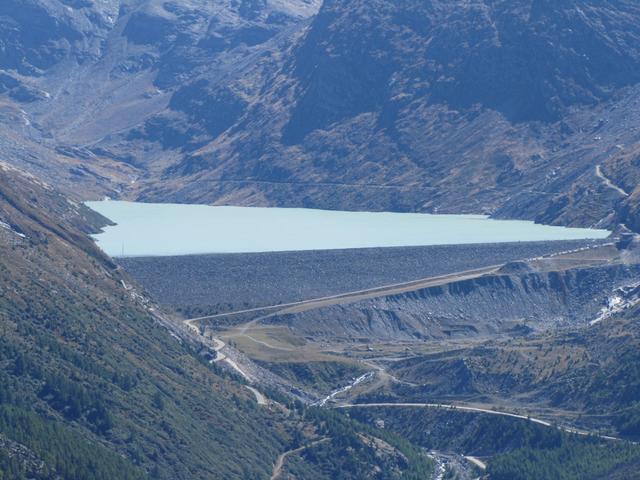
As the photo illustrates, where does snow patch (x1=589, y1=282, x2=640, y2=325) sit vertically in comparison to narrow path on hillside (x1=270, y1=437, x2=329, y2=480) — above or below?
below

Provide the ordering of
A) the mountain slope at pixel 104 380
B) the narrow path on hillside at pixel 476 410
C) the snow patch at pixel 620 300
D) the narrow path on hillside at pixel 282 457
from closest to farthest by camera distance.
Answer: the mountain slope at pixel 104 380 < the narrow path on hillside at pixel 282 457 < the narrow path on hillside at pixel 476 410 < the snow patch at pixel 620 300

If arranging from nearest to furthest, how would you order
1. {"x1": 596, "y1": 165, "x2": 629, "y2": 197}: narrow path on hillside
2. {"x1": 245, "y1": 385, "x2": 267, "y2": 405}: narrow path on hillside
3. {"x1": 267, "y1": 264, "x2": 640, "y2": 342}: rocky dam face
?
1. {"x1": 245, "y1": 385, "x2": 267, "y2": 405}: narrow path on hillside
2. {"x1": 267, "y1": 264, "x2": 640, "y2": 342}: rocky dam face
3. {"x1": 596, "y1": 165, "x2": 629, "y2": 197}: narrow path on hillside

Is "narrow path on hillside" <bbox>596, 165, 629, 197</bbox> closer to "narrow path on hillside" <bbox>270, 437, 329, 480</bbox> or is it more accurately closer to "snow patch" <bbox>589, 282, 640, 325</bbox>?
"snow patch" <bbox>589, 282, 640, 325</bbox>

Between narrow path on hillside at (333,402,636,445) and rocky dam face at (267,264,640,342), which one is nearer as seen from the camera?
narrow path on hillside at (333,402,636,445)

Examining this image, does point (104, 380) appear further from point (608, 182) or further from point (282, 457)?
point (608, 182)

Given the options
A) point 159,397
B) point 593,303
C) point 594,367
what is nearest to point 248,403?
point 159,397

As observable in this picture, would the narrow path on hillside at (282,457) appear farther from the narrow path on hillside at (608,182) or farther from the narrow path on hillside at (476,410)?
the narrow path on hillside at (608,182)

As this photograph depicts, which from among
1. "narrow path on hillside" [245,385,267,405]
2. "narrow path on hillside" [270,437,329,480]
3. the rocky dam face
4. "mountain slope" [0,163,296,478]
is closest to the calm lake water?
the rocky dam face

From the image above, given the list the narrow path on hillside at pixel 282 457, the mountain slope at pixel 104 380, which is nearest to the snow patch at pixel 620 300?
the mountain slope at pixel 104 380
